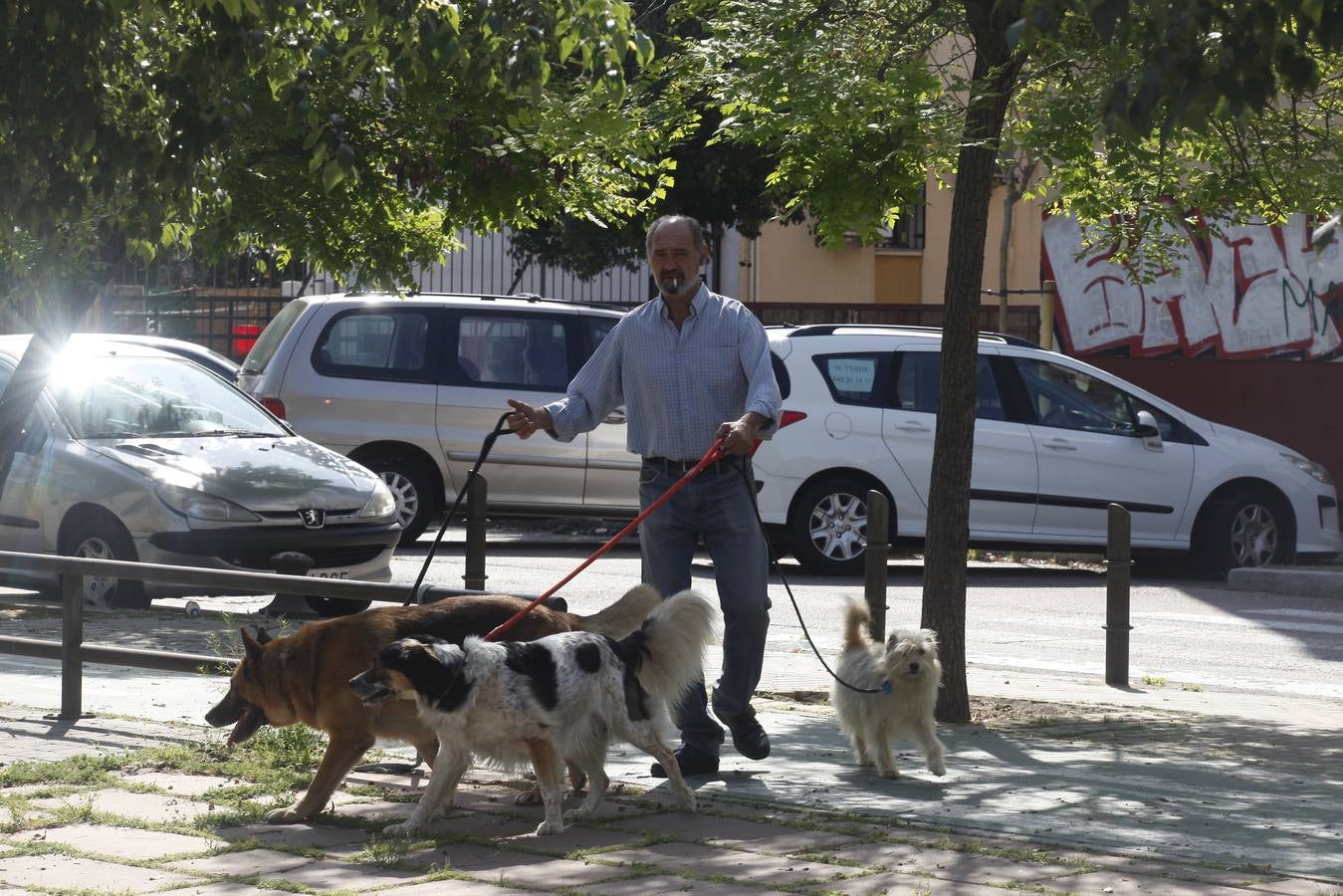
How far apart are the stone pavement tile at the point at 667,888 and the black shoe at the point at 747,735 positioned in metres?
1.74

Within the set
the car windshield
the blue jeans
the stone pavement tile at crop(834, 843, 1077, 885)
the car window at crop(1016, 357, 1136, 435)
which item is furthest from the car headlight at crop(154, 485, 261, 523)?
the car window at crop(1016, 357, 1136, 435)

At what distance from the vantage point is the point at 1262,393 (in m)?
20.6

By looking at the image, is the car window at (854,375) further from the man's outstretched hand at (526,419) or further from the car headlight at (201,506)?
the man's outstretched hand at (526,419)

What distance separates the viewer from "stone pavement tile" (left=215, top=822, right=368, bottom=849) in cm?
556

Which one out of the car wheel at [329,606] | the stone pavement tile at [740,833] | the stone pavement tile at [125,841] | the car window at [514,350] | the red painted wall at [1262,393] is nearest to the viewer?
the stone pavement tile at [125,841]

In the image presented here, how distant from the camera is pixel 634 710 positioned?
5.94m

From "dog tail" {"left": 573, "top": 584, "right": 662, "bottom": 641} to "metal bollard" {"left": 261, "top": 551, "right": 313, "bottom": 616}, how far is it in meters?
2.22

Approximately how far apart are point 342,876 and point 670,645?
1419 mm

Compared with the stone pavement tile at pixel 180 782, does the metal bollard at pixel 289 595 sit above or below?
above

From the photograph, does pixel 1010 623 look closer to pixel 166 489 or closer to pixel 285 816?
pixel 166 489

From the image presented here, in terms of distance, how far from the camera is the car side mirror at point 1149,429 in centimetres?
1485

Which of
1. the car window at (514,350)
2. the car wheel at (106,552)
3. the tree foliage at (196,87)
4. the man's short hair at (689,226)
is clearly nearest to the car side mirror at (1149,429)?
the car window at (514,350)

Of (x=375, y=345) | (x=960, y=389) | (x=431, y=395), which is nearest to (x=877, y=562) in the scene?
(x=960, y=389)

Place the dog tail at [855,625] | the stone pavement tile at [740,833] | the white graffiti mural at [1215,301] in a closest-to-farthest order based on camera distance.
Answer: the stone pavement tile at [740,833] < the dog tail at [855,625] < the white graffiti mural at [1215,301]
